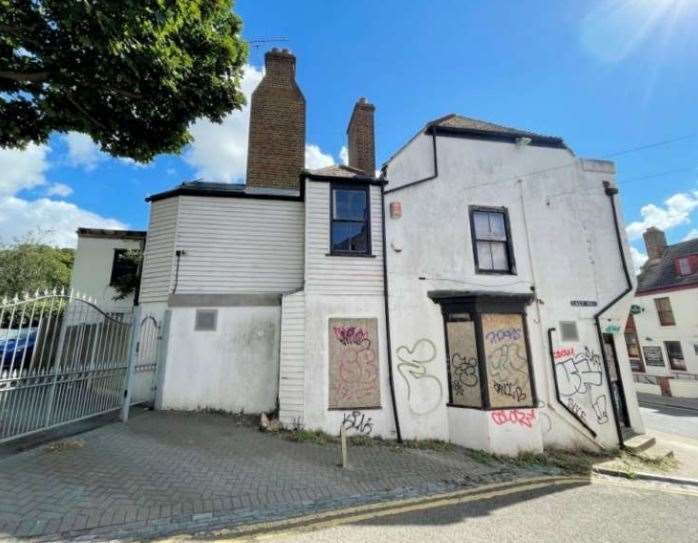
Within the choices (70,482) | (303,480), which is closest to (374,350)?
(303,480)

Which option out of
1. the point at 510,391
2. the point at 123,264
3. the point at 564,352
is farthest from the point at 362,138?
the point at 123,264

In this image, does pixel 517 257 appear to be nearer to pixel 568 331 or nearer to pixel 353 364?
pixel 568 331

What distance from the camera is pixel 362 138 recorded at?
13.4m

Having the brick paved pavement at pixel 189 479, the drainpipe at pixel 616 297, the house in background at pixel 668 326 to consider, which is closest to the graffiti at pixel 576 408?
the drainpipe at pixel 616 297

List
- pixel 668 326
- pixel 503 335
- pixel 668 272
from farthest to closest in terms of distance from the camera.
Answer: pixel 668 272
pixel 668 326
pixel 503 335

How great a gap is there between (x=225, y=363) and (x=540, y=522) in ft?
24.1

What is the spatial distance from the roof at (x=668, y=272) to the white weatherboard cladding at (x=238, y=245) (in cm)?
2560

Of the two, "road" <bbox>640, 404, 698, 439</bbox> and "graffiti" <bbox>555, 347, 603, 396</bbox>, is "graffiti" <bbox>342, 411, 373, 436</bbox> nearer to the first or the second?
"graffiti" <bbox>555, 347, 603, 396</bbox>

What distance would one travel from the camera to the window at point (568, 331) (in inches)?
372

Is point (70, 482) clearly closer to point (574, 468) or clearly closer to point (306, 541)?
point (306, 541)

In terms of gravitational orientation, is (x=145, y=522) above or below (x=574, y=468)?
above

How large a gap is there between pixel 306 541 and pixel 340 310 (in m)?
5.11

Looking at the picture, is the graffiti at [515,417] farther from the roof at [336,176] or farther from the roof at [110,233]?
the roof at [110,233]

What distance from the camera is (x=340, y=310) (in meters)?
8.56
